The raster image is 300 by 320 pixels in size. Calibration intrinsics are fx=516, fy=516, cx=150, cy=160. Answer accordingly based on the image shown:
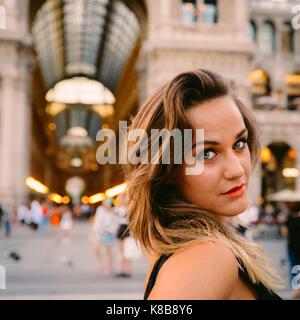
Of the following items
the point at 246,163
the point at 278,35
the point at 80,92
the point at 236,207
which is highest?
the point at 80,92

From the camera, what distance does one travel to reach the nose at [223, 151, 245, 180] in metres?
1.22

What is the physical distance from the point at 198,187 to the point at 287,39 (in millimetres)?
36907

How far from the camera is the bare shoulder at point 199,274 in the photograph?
100 centimetres

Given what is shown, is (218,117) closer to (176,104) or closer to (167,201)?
(176,104)

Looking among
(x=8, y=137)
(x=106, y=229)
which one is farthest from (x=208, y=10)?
(x=106, y=229)

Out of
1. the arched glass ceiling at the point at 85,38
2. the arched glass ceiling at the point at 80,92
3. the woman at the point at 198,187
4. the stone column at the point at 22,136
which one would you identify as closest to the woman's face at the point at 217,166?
the woman at the point at 198,187

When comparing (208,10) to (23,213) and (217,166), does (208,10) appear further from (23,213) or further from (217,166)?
(217,166)

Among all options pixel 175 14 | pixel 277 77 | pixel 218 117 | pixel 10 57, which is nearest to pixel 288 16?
pixel 277 77

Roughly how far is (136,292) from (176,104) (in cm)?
740

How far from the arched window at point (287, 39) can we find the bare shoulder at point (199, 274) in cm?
3631

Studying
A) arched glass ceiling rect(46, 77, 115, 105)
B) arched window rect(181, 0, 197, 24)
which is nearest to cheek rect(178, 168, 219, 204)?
arched window rect(181, 0, 197, 24)

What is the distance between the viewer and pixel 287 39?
118 feet

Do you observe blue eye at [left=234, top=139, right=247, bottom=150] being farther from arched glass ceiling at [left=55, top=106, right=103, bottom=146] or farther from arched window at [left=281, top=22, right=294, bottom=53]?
arched glass ceiling at [left=55, top=106, right=103, bottom=146]

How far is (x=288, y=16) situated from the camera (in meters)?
35.9
